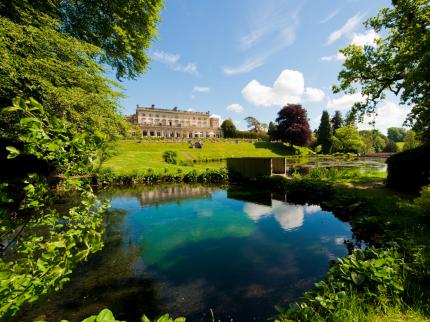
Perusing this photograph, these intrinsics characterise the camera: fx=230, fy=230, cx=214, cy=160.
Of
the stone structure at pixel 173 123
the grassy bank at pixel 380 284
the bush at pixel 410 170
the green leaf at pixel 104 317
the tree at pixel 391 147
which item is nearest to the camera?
the green leaf at pixel 104 317

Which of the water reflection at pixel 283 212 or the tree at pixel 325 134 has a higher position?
the tree at pixel 325 134

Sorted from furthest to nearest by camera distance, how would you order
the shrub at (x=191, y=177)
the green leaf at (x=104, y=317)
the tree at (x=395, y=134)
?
the tree at (x=395, y=134), the shrub at (x=191, y=177), the green leaf at (x=104, y=317)

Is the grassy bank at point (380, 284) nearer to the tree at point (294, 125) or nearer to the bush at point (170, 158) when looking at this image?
the bush at point (170, 158)

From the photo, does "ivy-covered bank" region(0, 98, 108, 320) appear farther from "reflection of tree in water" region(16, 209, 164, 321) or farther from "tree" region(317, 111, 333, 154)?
"tree" region(317, 111, 333, 154)

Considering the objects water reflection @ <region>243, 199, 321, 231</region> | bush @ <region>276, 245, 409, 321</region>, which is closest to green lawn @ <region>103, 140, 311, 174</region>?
water reflection @ <region>243, 199, 321, 231</region>

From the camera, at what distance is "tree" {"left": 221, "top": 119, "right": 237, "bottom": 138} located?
293 ft

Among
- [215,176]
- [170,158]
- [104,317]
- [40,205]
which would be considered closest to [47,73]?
[40,205]

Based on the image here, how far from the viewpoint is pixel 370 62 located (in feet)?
45.8

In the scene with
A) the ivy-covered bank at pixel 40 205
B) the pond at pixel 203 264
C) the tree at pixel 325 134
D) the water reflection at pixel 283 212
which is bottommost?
the pond at pixel 203 264

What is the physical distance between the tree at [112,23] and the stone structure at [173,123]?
227 feet

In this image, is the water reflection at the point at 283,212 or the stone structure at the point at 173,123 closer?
the water reflection at the point at 283,212

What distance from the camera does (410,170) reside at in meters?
10.9

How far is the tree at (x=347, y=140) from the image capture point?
52.4 meters

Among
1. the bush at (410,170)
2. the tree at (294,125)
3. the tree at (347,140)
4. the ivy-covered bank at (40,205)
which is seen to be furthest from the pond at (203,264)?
the tree at (347,140)
